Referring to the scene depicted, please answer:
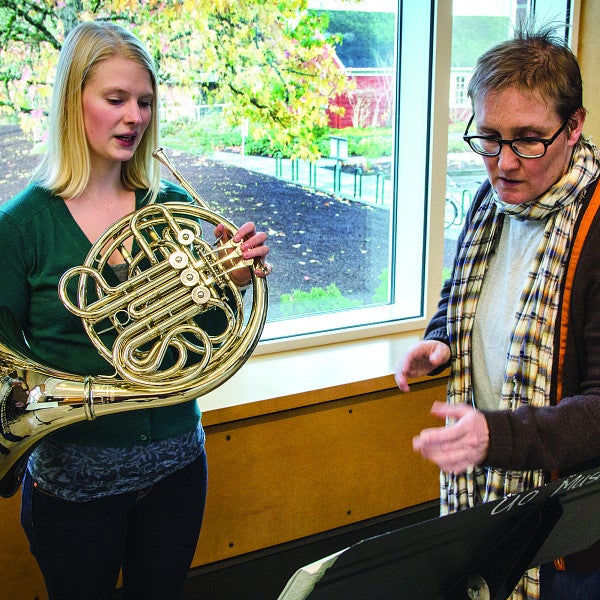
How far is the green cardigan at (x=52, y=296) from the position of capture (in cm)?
114

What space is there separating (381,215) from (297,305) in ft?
1.48

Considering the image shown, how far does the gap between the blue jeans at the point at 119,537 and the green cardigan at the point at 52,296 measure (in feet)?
0.36

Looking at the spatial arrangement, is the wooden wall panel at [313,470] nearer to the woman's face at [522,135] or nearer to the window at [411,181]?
the window at [411,181]

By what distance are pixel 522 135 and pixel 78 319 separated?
0.76 m

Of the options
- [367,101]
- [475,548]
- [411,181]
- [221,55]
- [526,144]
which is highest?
[221,55]

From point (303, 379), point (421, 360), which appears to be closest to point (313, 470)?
point (303, 379)

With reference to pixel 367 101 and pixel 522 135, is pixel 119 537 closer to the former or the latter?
pixel 522 135

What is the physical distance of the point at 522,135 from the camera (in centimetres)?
106

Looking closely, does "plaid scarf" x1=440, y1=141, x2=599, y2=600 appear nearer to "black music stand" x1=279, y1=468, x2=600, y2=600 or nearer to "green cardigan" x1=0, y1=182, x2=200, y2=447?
"black music stand" x1=279, y1=468, x2=600, y2=600

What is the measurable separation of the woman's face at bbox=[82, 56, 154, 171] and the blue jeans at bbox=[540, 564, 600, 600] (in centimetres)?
98

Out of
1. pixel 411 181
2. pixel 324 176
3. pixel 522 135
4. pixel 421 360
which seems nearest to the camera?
pixel 522 135

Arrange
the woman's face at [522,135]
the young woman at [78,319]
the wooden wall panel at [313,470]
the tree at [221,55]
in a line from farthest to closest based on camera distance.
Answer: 1. the wooden wall panel at [313,470]
2. the tree at [221,55]
3. the young woman at [78,319]
4. the woman's face at [522,135]

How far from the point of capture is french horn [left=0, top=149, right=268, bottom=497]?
3.52 ft

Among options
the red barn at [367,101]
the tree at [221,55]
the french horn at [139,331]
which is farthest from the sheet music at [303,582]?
the red barn at [367,101]
